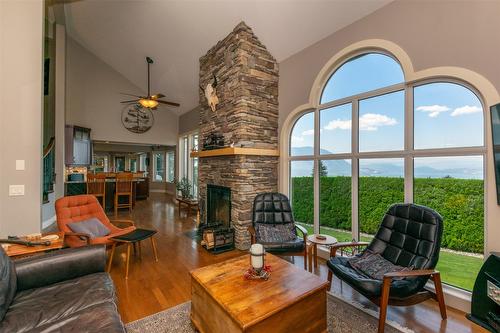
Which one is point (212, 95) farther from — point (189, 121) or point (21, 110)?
point (189, 121)

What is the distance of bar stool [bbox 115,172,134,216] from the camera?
6344 millimetres

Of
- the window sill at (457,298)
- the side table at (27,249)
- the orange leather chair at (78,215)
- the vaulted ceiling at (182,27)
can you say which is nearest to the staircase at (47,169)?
the orange leather chair at (78,215)

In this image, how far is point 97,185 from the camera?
623cm

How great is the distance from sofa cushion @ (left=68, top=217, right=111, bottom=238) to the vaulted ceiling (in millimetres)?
3801

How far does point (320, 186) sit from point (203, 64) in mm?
3649

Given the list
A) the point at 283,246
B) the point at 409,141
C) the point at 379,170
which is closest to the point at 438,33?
the point at 409,141

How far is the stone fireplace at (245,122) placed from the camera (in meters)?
3.78

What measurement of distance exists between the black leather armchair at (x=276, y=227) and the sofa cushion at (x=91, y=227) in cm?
207

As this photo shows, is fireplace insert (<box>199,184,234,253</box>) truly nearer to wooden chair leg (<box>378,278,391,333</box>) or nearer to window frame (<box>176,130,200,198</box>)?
wooden chair leg (<box>378,278,391,333</box>)

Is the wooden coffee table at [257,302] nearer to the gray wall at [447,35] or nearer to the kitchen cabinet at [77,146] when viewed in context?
the gray wall at [447,35]

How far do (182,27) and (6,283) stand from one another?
181 inches

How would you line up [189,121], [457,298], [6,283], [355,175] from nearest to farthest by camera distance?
[6,283]
[457,298]
[355,175]
[189,121]

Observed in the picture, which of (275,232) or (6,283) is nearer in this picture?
(6,283)

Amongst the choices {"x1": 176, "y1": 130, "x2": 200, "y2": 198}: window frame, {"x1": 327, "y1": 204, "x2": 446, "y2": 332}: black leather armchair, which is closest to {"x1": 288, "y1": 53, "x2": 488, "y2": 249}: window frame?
{"x1": 327, "y1": 204, "x2": 446, "y2": 332}: black leather armchair
